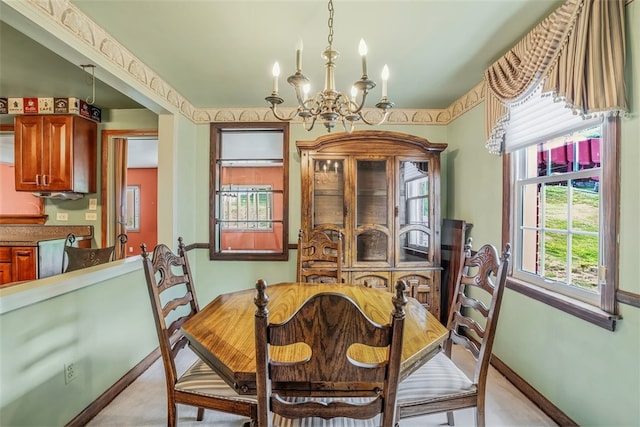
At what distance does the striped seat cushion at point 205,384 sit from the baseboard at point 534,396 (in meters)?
1.78

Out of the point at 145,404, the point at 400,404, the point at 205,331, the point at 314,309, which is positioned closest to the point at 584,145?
the point at 400,404

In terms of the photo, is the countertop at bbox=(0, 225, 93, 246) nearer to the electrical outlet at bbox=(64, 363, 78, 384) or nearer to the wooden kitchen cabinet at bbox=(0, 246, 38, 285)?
the wooden kitchen cabinet at bbox=(0, 246, 38, 285)

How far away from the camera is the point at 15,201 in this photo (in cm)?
362

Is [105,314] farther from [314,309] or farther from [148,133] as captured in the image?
[148,133]

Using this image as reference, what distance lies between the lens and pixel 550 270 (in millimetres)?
2016

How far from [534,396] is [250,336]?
193cm

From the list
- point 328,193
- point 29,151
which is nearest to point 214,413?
point 328,193

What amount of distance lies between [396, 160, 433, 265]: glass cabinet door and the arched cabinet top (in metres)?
0.15

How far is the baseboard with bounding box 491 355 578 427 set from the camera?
174 cm

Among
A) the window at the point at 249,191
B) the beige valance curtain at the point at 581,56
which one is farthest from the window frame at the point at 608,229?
the window at the point at 249,191

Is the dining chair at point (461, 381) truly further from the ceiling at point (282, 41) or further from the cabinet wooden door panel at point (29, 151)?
the cabinet wooden door panel at point (29, 151)

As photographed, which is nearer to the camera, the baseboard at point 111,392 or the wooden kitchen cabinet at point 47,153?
the baseboard at point 111,392

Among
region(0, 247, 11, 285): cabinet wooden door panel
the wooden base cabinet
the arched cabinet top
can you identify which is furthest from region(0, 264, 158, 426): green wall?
region(0, 247, 11, 285): cabinet wooden door panel

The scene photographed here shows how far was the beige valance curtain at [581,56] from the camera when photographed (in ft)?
4.51
